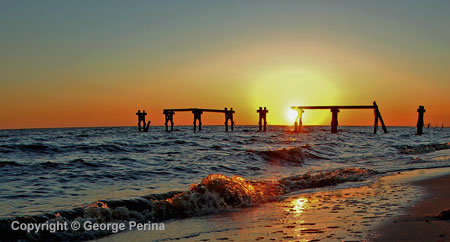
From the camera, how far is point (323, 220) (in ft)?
15.8

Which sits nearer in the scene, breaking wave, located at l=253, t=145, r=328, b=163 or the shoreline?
the shoreline

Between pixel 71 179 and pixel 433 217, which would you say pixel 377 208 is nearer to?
pixel 433 217

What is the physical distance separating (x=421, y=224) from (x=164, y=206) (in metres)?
3.72

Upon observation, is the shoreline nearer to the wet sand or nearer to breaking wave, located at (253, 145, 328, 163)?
the wet sand

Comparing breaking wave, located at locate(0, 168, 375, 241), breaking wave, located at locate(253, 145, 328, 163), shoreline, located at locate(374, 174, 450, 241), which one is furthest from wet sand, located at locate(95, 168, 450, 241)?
breaking wave, located at locate(253, 145, 328, 163)

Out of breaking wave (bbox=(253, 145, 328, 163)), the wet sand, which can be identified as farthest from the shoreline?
breaking wave (bbox=(253, 145, 328, 163))

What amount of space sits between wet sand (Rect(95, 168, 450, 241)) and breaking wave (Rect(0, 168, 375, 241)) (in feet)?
1.40

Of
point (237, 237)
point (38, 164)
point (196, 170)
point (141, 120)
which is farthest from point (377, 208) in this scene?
point (141, 120)

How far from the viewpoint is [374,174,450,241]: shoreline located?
3.74 m

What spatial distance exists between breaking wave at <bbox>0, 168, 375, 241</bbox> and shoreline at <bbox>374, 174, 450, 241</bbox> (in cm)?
266

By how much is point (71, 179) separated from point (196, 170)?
11.5 feet

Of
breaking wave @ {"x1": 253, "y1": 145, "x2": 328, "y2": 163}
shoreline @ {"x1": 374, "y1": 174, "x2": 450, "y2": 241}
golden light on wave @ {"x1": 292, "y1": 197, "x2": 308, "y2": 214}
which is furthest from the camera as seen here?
breaking wave @ {"x1": 253, "y1": 145, "x2": 328, "y2": 163}

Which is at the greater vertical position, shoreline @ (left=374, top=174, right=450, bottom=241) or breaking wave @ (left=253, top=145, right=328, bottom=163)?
shoreline @ (left=374, top=174, right=450, bottom=241)

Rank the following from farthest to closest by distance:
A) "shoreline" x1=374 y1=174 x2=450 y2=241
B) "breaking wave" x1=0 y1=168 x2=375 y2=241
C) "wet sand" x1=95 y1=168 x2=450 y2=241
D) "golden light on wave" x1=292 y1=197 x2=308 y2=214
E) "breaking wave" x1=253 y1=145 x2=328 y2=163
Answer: "breaking wave" x1=253 y1=145 x2=328 y2=163 → "golden light on wave" x1=292 y1=197 x2=308 y2=214 → "breaking wave" x1=0 y1=168 x2=375 y2=241 → "wet sand" x1=95 y1=168 x2=450 y2=241 → "shoreline" x1=374 y1=174 x2=450 y2=241
